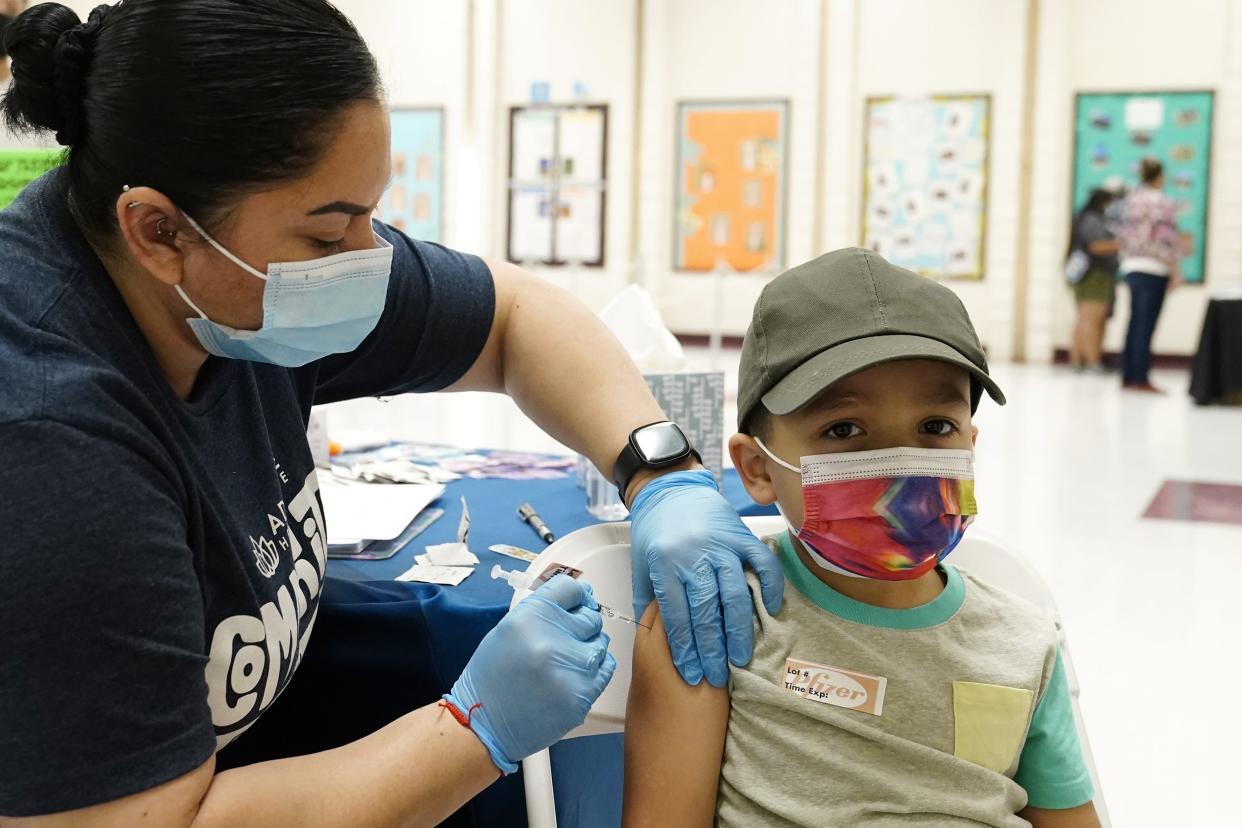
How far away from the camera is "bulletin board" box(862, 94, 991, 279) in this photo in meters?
10.3

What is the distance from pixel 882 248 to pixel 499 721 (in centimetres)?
1040

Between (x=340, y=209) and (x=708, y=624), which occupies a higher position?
(x=340, y=209)

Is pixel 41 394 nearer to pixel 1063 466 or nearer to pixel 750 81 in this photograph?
pixel 1063 466

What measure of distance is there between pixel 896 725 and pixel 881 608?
0.12 meters

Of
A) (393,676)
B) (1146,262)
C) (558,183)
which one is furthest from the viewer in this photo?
(558,183)

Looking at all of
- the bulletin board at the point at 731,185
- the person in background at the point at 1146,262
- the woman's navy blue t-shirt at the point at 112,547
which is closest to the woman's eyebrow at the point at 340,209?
the woman's navy blue t-shirt at the point at 112,547

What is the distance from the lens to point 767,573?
117cm

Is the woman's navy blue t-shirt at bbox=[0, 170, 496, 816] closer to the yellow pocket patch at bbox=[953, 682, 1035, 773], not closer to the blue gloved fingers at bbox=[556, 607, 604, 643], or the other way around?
the blue gloved fingers at bbox=[556, 607, 604, 643]

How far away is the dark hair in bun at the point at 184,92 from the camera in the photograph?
894 millimetres

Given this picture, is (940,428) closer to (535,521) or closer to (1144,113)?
(535,521)

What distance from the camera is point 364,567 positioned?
56.3 inches

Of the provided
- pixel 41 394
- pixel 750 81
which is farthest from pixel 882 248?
pixel 41 394

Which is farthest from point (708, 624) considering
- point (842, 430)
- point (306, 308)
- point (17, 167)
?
point (17, 167)

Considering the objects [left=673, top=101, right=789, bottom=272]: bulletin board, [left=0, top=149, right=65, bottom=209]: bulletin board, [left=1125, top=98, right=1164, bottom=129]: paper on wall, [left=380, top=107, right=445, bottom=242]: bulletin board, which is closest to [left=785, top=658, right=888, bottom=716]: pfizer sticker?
[left=0, top=149, right=65, bottom=209]: bulletin board
